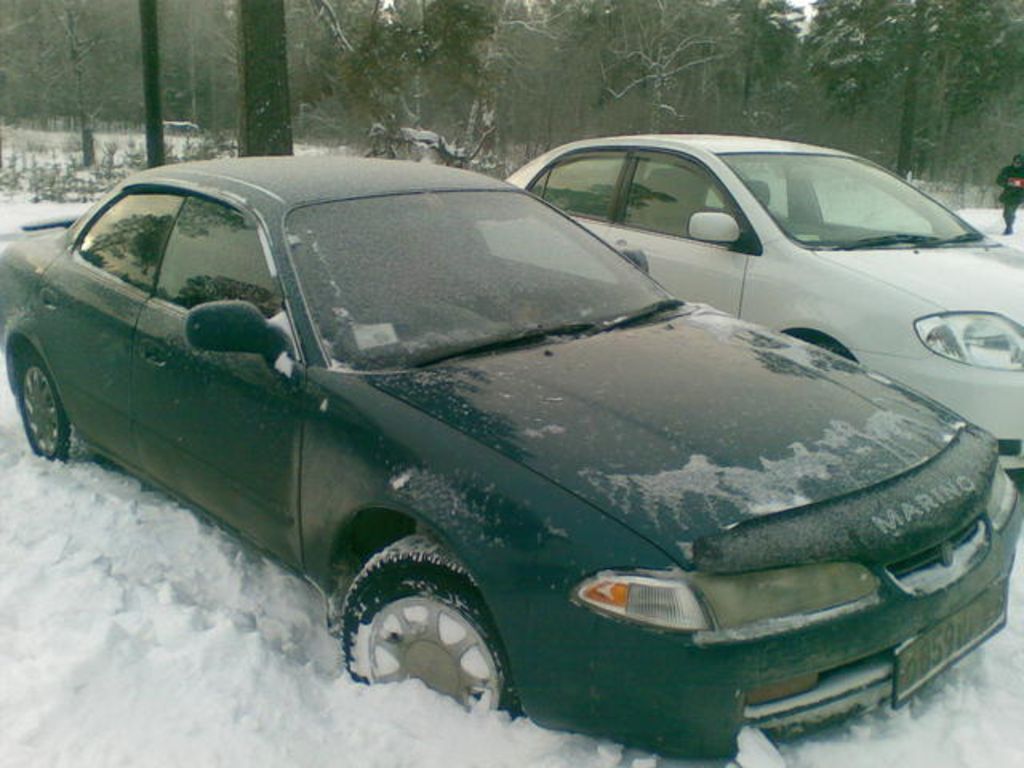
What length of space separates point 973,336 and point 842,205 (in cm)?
151

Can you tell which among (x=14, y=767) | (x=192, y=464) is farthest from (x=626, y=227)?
(x=14, y=767)

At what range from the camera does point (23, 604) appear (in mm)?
3115

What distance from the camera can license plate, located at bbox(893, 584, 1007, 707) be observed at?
236 cm

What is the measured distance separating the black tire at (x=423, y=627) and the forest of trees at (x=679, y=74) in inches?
1104

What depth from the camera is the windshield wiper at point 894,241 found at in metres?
4.88

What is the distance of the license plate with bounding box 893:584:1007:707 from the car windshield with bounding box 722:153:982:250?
2.58 meters

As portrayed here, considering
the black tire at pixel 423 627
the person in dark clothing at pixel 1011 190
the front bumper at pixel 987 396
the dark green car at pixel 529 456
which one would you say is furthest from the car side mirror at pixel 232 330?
the person in dark clothing at pixel 1011 190

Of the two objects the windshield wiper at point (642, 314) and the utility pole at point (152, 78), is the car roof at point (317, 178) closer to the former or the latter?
the windshield wiper at point (642, 314)

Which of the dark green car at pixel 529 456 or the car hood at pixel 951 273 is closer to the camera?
the dark green car at pixel 529 456

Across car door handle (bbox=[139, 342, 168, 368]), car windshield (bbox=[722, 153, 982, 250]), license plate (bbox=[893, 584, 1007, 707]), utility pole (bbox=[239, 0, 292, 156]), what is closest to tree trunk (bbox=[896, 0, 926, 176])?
utility pole (bbox=[239, 0, 292, 156])

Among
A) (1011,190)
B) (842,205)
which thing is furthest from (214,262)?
(1011,190)

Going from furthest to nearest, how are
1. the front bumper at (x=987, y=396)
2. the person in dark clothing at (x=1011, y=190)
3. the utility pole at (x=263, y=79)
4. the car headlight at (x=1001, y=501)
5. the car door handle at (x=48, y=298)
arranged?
the person in dark clothing at (x=1011, y=190), the utility pole at (x=263, y=79), the car door handle at (x=48, y=298), the front bumper at (x=987, y=396), the car headlight at (x=1001, y=501)

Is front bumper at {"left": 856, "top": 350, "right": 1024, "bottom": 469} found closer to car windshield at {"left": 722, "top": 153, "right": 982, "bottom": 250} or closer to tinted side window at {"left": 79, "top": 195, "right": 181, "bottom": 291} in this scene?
car windshield at {"left": 722, "top": 153, "right": 982, "bottom": 250}

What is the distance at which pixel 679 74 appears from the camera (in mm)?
46406
